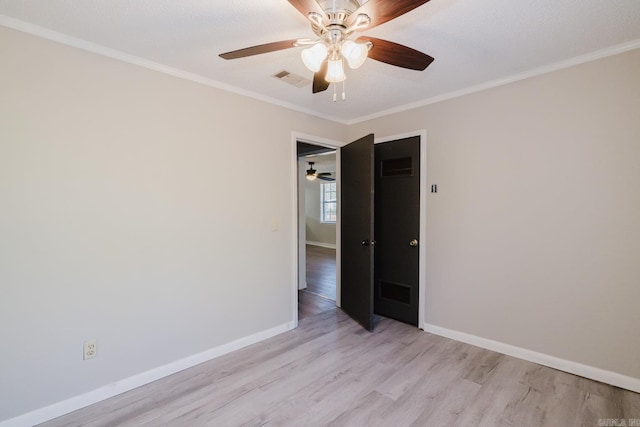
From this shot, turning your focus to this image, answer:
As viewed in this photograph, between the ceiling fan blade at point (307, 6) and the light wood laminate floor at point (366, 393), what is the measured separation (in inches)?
90.9

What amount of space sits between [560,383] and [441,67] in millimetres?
2632

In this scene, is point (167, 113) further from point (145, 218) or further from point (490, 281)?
point (490, 281)

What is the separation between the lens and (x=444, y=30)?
194 cm

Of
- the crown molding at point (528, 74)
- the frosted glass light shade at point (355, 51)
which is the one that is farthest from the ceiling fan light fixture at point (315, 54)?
the crown molding at point (528, 74)

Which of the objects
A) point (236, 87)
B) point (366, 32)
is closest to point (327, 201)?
point (236, 87)

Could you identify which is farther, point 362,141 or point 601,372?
point 362,141

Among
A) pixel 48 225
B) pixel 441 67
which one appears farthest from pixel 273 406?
pixel 441 67

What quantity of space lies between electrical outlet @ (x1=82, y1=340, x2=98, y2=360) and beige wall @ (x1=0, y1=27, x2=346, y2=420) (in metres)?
0.03

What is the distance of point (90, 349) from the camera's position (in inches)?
83.7

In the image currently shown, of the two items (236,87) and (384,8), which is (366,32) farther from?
(236,87)

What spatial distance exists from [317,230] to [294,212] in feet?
21.9

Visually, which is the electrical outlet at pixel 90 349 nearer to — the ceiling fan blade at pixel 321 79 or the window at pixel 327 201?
the ceiling fan blade at pixel 321 79

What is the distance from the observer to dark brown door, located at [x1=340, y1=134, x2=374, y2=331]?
3.31 metres

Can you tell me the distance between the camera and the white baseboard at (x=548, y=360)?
225cm
